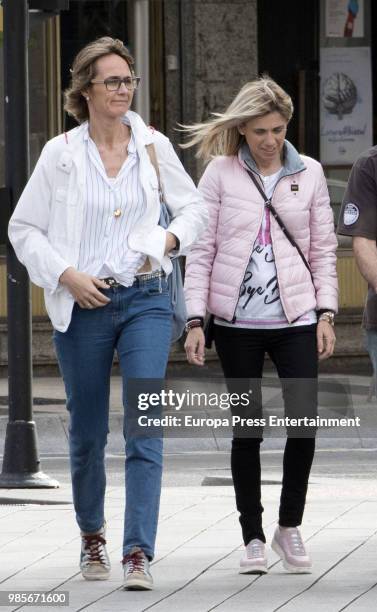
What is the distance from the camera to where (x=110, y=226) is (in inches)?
245

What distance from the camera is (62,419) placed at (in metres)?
12.1

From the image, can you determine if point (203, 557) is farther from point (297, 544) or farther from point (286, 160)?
point (286, 160)

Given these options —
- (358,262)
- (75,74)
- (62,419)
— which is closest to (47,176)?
(75,74)

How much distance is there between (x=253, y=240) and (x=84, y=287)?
699 mm

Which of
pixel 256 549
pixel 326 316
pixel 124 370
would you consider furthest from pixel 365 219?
pixel 256 549

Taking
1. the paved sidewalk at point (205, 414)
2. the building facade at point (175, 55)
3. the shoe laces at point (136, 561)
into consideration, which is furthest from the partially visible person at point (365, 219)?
the building facade at point (175, 55)

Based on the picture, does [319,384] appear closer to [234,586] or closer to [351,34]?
[234,586]

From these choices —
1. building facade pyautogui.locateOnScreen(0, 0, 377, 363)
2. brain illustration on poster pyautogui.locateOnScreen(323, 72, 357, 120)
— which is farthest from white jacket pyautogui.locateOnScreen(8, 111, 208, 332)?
brain illustration on poster pyautogui.locateOnScreen(323, 72, 357, 120)

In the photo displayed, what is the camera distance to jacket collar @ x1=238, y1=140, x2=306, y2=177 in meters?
6.52

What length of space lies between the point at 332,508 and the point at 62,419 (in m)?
4.26

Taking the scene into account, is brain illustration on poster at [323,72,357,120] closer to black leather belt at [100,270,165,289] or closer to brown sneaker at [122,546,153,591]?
black leather belt at [100,270,165,289]

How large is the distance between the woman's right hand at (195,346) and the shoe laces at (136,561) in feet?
2.48

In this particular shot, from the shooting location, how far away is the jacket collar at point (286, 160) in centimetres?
652

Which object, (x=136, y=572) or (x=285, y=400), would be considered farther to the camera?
(x=285, y=400)
